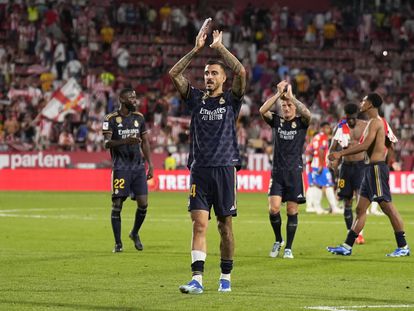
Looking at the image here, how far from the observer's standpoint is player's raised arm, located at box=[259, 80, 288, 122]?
53.6ft

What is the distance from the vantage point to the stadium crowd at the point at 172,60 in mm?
43656

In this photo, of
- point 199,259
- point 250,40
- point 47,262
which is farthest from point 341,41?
point 199,259

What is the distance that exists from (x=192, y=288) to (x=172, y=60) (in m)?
36.7

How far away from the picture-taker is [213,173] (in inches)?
515

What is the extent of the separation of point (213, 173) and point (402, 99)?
35.9 meters

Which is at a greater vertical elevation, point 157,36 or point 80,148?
point 157,36

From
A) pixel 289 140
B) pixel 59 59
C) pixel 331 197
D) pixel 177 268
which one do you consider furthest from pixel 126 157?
pixel 59 59

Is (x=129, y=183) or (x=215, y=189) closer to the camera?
(x=215, y=189)

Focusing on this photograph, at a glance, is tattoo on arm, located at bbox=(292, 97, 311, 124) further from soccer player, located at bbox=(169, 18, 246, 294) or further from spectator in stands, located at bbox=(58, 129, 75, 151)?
spectator in stands, located at bbox=(58, 129, 75, 151)

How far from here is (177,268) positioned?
15.9m

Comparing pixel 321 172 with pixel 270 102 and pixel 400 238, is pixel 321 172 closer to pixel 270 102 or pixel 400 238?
pixel 400 238

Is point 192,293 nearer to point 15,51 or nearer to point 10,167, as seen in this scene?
point 10,167

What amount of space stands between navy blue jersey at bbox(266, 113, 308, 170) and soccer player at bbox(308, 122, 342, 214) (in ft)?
38.5

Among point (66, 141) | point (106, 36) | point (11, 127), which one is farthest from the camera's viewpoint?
point (106, 36)
